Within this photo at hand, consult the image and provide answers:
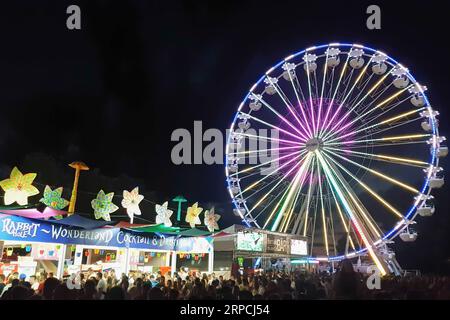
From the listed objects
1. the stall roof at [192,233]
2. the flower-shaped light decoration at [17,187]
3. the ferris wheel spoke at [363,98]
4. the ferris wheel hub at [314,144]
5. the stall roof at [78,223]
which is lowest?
the stall roof at [78,223]

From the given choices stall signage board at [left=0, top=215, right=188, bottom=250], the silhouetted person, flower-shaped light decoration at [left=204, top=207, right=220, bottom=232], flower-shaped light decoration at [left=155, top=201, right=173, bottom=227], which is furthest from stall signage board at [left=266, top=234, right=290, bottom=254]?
the silhouetted person

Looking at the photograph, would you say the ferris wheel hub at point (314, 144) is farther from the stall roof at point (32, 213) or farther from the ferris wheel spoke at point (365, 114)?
the stall roof at point (32, 213)

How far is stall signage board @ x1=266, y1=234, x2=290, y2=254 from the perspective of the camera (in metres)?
21.5

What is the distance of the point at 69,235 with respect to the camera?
48.2 ft

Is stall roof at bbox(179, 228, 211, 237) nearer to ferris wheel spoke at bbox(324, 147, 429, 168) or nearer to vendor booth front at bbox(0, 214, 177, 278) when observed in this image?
vendor booth front at bbox(0, 214, 177, 278)

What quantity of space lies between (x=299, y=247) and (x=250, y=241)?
17.2 ft

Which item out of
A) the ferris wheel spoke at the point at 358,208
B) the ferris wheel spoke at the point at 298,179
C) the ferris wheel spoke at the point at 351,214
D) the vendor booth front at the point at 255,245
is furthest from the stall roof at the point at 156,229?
the ferris wheel spoke at the point at 358,208

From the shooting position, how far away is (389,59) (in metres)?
21.5

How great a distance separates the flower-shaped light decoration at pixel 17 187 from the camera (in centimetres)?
1614

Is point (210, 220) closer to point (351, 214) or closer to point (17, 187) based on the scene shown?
point (351, 214)

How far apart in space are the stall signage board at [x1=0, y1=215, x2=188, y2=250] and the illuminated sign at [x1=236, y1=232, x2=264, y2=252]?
382cm

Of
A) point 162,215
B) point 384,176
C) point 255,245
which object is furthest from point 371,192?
point 162,215

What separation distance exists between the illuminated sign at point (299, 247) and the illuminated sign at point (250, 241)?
3393mm
